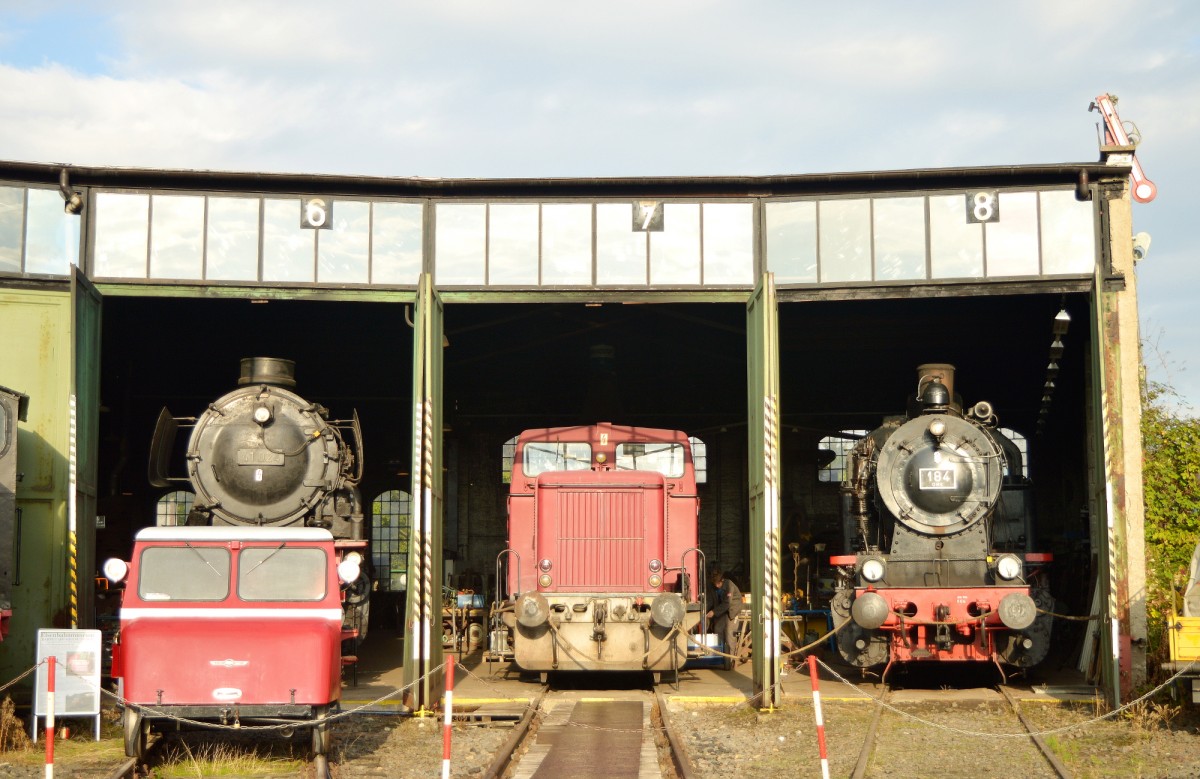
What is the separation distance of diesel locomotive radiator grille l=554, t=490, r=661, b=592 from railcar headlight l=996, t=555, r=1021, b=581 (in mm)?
4357

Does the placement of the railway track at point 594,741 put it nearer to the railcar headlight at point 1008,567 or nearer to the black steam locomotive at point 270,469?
the black steam locomotive at point 270,469

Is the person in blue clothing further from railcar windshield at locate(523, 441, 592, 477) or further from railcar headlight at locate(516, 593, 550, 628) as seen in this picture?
railcar headlight at locate(516, 593, 550, 628)

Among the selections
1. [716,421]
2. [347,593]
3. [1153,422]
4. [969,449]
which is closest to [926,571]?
[969,449]

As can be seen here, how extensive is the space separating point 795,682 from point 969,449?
3750mm

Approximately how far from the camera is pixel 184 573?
10547 mm

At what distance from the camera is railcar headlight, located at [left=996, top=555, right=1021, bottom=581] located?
49.7 feet

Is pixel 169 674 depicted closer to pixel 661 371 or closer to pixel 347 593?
pixel 347 593

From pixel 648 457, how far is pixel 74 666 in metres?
7.63

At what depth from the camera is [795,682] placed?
16.5 meters

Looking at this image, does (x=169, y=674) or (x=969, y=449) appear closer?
(x=169, y=674)

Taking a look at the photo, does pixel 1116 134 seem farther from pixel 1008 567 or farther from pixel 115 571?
pixel 115 571

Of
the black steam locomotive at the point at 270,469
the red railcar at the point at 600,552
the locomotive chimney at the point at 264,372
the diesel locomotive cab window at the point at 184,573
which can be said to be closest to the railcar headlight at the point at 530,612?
the red railcar at the point at 600,552

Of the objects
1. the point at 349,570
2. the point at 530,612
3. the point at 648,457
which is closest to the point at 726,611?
the point at 648,457

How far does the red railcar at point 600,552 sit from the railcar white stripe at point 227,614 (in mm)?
4484
